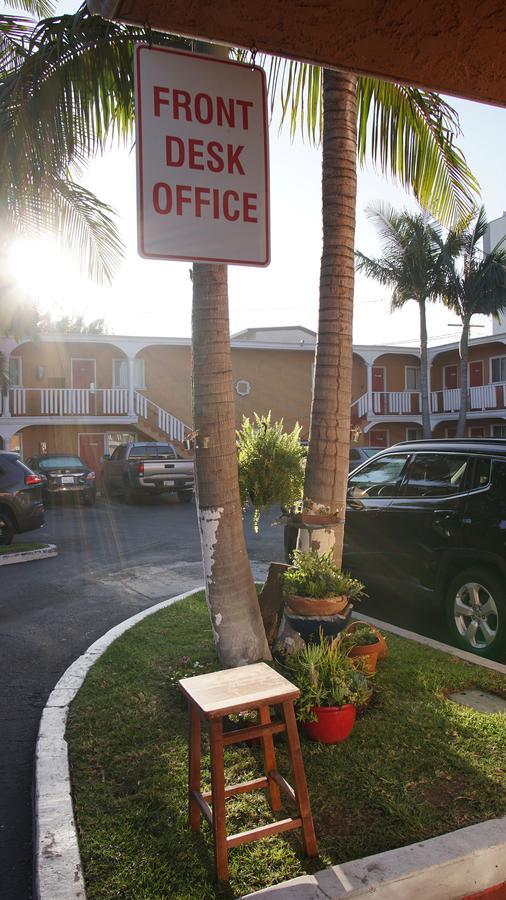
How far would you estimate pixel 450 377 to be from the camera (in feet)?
108

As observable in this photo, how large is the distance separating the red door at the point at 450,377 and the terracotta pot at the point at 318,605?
29.9m

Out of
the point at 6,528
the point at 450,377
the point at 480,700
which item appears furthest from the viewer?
the point at 450,377

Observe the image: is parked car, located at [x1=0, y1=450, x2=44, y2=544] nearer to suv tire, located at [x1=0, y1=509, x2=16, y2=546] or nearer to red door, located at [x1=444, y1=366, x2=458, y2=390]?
suv tire, located at [x1=0, y1=509, x2=16, y2=546]

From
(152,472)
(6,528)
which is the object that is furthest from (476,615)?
(152,472)

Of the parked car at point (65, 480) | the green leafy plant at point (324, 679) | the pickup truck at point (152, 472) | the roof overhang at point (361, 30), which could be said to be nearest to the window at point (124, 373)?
the pickup truck at point (152, 472)

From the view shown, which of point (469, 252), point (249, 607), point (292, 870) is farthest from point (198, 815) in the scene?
point (469, 252)

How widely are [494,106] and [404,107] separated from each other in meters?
3.41

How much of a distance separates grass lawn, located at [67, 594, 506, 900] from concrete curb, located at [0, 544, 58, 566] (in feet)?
19.8

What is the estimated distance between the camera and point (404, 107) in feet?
21.2

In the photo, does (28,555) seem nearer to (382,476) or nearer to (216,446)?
(382,476)

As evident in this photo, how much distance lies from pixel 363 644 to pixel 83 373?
24.6 meters

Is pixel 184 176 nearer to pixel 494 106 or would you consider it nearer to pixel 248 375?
pixel 494 106

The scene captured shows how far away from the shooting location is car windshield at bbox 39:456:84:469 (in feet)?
68.1

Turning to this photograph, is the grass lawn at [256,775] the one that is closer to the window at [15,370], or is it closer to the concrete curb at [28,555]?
the concrete curb at [28,555]
